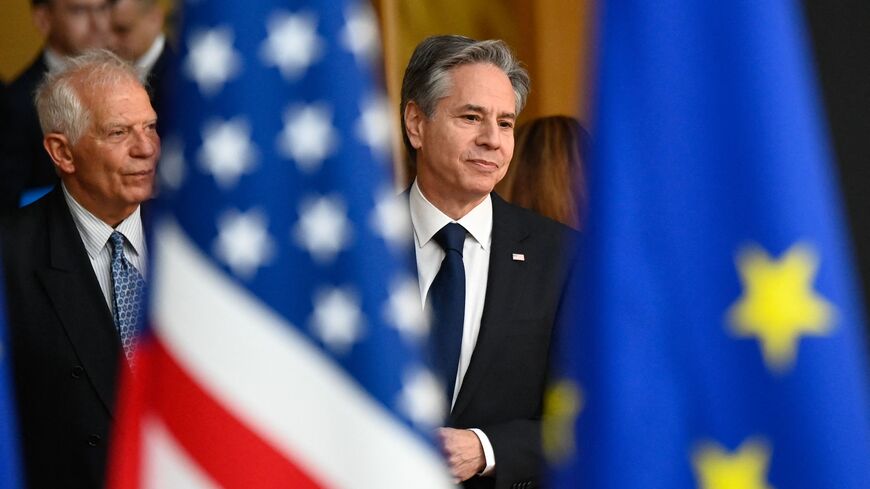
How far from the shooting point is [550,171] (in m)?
3.28

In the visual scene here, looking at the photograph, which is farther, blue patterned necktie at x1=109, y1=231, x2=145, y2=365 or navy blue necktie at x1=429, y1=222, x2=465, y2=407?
blue patterned necktie at x1=109, y1=231, x2=145, y2=365

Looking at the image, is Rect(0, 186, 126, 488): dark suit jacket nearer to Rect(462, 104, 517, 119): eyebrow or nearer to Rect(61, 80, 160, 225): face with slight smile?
Rect(61, 80, 160, 225): face with slight smile

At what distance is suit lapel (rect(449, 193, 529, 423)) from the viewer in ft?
8.08

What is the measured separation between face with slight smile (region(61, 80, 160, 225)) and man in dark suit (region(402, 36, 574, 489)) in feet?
1.89

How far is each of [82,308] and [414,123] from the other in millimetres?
781

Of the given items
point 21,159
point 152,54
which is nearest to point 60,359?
point 21,159

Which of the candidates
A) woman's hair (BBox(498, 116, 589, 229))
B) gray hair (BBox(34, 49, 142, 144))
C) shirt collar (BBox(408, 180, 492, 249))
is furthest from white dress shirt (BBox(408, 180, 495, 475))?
gray hair (BBox(34, 49, 142, 144))

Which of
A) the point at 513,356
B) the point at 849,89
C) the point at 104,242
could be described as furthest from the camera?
the point at 849,89

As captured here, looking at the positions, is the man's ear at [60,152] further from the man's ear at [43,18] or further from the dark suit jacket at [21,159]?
the man's ear at [43,18]

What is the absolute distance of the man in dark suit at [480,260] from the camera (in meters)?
2.46

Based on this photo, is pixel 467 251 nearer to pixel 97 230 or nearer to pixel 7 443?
pixel 97 230

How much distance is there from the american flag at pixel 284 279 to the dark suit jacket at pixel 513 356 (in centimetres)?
119

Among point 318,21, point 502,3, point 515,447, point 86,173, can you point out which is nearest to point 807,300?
point 318,21

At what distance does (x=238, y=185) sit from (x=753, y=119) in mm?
496
